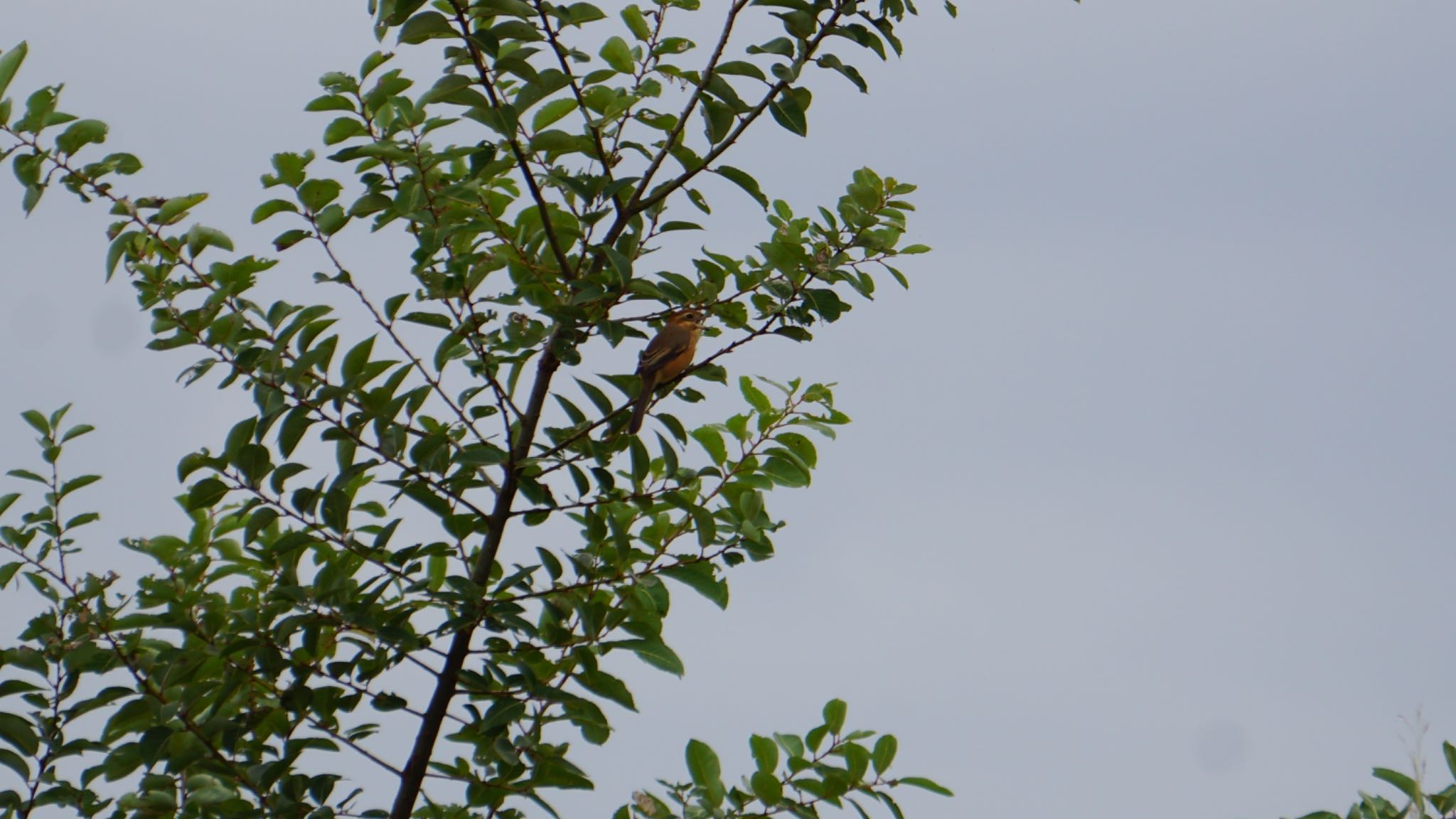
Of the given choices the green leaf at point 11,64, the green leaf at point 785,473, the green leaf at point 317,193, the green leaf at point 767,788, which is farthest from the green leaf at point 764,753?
the green leaf at point 11,64

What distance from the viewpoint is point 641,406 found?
13.2 ft

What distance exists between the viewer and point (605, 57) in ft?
12.9

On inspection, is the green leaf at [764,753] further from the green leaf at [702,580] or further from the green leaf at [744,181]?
the green leaf at [744,181]

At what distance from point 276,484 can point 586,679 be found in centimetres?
92

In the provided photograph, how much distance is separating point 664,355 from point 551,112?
875 mm

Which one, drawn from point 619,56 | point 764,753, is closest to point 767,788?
point 764,753

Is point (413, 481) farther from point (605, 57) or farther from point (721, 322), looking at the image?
point (605, 57)

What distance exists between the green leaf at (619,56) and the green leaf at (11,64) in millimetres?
1469

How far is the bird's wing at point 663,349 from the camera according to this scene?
4227 mm

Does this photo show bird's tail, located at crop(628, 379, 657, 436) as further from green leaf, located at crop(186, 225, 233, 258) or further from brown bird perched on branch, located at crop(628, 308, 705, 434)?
green leaf, located at crop(186, 225, 233, 258)

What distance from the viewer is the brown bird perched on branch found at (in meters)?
3.98

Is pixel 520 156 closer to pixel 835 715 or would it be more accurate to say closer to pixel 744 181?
pixel 744 181

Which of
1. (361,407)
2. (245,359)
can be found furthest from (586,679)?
(245,359)

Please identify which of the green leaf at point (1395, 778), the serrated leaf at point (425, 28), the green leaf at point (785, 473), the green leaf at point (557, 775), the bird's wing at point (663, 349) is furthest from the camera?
the bird's wing at point (663, 349)
